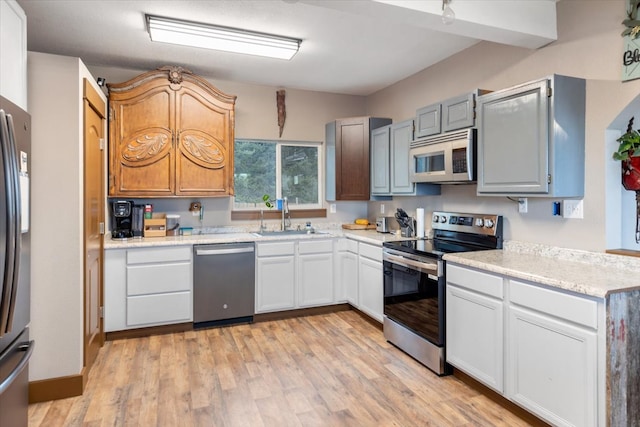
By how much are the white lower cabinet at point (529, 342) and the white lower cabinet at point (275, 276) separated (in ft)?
5.86

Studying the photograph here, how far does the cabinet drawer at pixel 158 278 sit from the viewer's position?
11.2ft

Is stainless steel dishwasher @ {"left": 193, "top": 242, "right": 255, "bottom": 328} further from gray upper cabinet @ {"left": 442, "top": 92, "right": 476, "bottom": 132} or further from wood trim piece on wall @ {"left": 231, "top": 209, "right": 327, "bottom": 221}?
gray upper cabinet @ {"left": 442, "top": 92, "right": 476, "bottom": 132}

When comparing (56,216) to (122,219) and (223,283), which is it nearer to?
(122,219)

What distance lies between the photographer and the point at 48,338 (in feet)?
8.00

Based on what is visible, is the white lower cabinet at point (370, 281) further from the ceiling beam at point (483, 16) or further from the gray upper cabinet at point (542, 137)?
the ceiling beam at point (483, 16)

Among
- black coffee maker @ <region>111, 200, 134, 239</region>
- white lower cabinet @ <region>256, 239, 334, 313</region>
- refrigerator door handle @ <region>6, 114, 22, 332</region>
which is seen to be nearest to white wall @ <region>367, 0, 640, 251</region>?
white lower cabinet @ <region>256, 239, 334, 313</region>

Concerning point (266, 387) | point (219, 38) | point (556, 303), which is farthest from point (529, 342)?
point (219, 38)

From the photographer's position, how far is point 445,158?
3068 millimetres

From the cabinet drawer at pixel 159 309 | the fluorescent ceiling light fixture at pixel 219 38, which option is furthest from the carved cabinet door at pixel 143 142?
the cabinet drawer at pixel 159 309

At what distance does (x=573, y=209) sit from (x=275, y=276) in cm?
265

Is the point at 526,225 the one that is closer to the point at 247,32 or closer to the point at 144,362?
the point at 247,32

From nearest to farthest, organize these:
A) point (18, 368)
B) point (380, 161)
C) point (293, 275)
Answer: point (18, 368)
point (293, 275)
point (380, 161)

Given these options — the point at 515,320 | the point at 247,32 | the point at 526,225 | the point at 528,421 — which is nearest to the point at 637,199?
the point at 526,225

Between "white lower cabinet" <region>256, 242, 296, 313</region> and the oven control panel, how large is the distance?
149 cm
